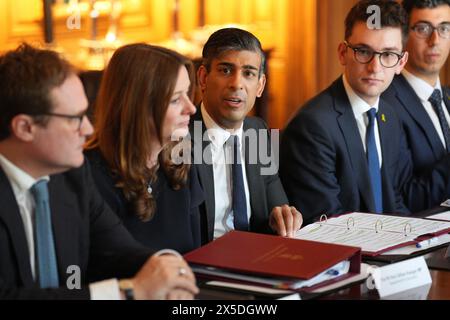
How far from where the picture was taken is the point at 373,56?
347 centimetres

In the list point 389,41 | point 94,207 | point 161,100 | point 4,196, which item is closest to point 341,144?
point 389,41

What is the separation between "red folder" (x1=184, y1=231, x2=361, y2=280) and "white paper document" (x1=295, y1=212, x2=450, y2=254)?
27 centimetres

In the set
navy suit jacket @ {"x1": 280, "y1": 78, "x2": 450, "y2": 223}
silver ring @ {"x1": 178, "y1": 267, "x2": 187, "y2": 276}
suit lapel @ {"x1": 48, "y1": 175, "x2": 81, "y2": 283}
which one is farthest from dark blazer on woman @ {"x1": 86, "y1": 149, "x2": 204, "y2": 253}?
navy suit jacket @ {"x1": 280, "y1": 78, "x2": 450, "y2": 223}

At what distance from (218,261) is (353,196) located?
1.22m

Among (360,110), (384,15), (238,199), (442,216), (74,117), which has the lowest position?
(442,216)

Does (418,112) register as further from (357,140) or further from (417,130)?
(357,140)

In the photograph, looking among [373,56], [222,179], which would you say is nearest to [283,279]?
[222,179]

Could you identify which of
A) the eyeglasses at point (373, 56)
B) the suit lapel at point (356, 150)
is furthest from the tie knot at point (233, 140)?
the eyeglasses at point (373, 56)

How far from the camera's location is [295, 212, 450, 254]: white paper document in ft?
8.43

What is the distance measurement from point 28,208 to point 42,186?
6 cm

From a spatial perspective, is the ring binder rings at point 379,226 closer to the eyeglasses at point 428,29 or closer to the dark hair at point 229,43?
the dark hair at point 229,43

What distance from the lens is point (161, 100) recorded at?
2.46m

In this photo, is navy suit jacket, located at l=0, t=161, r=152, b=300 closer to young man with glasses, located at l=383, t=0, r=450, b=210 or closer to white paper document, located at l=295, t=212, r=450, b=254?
white paper document, located at l=295, t=212, r=450, b=254

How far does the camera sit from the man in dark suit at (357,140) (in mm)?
3295
